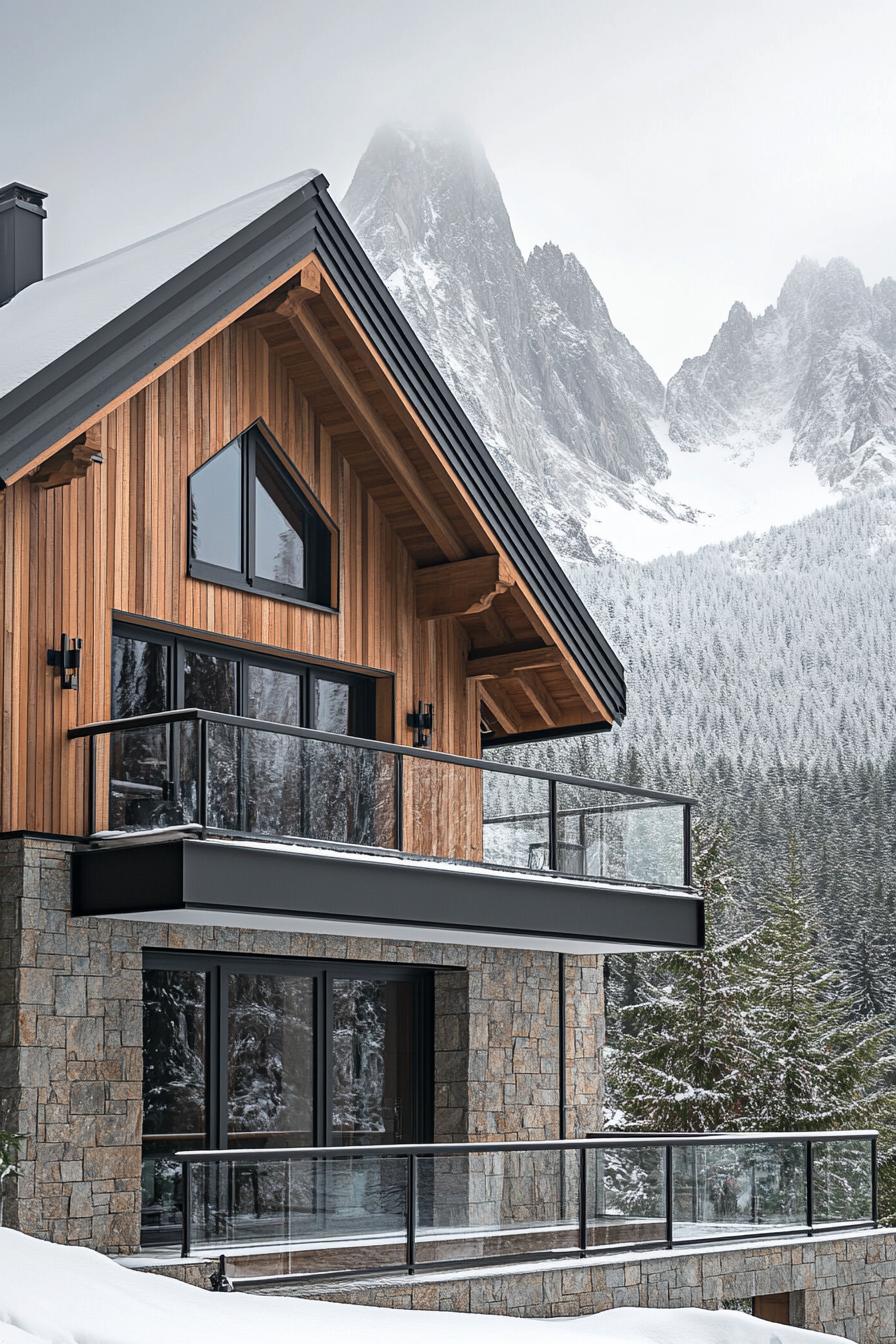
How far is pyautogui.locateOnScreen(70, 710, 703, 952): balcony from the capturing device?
41.1ft

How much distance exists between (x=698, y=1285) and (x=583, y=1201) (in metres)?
1.47

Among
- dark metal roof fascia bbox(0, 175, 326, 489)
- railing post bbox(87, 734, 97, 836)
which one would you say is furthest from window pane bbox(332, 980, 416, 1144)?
dark metal roof fascia bbox(0, 175, 326, 489)

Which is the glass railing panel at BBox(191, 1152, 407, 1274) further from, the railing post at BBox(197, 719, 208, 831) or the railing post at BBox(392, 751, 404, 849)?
the railing post at BBox(392, 751, 404, 849)

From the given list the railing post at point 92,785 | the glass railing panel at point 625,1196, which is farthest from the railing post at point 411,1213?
the railing post at point 92,785

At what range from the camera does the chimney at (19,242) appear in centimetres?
1711

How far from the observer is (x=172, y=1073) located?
13.6m

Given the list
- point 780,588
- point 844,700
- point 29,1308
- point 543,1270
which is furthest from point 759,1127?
point 780,588

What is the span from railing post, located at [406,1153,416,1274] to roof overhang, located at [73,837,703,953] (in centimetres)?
192

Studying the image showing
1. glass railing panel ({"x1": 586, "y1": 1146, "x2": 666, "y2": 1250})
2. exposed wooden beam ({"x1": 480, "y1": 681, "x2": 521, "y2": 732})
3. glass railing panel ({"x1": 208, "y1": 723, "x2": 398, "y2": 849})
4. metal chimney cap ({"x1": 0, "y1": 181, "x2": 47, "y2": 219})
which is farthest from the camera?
exposed wooden beam ({"x1": 480, "y1": 681, "x2": 521, "y2": 732})

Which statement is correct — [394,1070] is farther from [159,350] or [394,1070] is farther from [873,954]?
[873,954]

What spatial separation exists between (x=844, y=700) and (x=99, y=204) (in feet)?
269

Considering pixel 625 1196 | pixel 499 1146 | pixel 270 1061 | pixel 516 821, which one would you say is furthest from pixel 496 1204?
pixel 516 821

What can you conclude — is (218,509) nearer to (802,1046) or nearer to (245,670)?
(245,670)

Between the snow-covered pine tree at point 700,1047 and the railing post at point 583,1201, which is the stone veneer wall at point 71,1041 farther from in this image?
the snow-covered pine tree at point 700,1047
